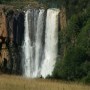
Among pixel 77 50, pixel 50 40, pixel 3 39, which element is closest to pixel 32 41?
pixel 50 40

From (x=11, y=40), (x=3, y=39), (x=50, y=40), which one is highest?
(x=50, y=40)

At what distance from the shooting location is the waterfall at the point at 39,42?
5447 centimetres

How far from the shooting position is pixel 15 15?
195 ft

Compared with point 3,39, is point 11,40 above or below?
below

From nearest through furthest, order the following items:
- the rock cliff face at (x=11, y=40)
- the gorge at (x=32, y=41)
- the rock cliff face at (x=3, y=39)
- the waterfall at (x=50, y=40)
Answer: the waterfall at (x=50, y=40) → the gorge at (x=32, y=41) → the rock cliff face at (x=3, y=39) → the rock cliff face at (x=11, y=40)

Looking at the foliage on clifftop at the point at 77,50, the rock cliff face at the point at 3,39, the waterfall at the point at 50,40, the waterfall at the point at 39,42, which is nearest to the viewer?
the foliage on clifftop at the point at 77,50

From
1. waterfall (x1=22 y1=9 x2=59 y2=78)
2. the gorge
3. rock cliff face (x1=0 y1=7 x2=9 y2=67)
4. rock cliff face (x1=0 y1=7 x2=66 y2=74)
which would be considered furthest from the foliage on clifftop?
rock cliff face (x1=0 y1=7 x2=9 y2=67)

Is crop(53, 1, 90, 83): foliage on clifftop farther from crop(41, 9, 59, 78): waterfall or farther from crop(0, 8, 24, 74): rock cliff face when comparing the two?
crop(0, 8, 24, 74): rock cliff face

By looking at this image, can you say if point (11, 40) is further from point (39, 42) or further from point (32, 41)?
point (39, 42)

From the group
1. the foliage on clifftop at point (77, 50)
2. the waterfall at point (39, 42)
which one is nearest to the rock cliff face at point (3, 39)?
the waterfall at point (39, 42)

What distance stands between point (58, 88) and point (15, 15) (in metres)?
35.8

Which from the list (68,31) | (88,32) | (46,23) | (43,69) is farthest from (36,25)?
(88,32)

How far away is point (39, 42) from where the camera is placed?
56.2m

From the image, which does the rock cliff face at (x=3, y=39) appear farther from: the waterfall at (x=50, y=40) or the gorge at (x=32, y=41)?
the waterfall at (x=50, y=40)
